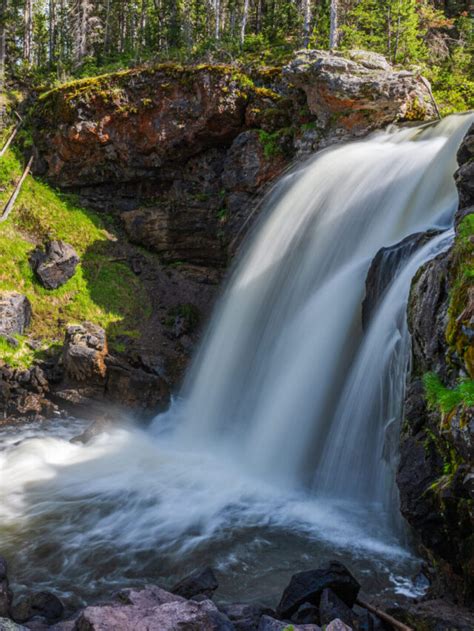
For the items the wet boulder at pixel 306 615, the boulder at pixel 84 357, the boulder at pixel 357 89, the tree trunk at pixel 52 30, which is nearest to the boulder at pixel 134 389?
the boulder at pixel 84 357

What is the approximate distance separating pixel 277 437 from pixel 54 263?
11393mm

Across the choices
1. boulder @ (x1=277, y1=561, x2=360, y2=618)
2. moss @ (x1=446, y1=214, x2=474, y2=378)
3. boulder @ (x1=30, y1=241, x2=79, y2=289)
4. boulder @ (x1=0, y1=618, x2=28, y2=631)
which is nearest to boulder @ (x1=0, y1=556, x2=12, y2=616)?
boulder @ (x1=0, y1=618, x2=28, y2=631)

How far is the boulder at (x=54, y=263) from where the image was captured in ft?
60.8

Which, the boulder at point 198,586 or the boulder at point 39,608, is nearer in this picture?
the boulder at point 39,608

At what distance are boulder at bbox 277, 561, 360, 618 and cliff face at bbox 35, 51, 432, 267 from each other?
46.9 ft

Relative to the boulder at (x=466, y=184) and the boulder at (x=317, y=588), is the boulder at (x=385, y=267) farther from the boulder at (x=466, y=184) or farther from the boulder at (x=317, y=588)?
the boulder at (x=317, y=588)

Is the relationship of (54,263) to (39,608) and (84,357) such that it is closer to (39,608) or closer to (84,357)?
(84,357)

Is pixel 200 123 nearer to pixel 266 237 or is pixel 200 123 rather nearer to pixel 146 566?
pixel 266 237

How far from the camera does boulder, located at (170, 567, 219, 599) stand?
627 centimetres

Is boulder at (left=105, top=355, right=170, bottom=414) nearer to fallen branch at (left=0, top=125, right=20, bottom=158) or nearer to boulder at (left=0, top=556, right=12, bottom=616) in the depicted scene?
boulder at (left=0, top=556, right=12, bottom=616)

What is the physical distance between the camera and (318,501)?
9266mm

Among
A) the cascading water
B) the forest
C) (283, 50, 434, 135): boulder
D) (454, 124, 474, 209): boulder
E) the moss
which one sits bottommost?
the cascading water

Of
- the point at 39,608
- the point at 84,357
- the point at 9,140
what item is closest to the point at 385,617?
the point at 39,608

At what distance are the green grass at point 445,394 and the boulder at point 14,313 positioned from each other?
530 inches
